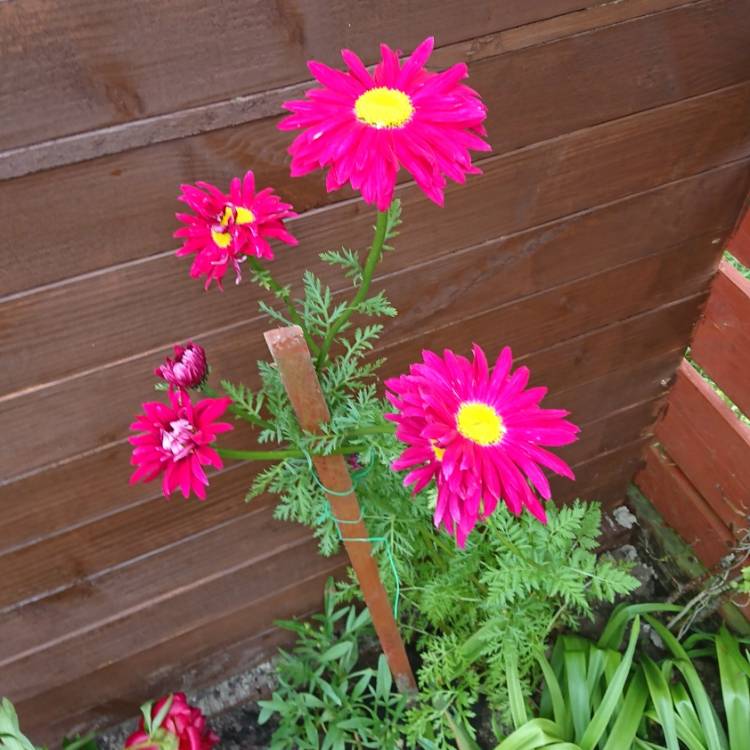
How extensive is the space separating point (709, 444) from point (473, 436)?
1.01 m

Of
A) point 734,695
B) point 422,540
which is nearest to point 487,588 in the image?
point 422,540

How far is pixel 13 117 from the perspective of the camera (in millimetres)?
668

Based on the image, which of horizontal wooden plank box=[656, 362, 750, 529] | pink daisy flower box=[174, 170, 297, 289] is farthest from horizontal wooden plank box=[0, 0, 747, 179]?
horizontal wooden plank box=[656, 362, 750, 529]

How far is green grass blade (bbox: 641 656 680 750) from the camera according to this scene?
4.10 feet

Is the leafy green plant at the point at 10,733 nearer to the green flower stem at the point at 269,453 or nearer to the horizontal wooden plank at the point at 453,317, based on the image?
the horizontal wooden plank at the point at 453,317

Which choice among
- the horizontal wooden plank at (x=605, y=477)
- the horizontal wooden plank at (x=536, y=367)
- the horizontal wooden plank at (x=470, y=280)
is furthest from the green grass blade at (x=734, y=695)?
the horizontal wooden plank at (x=470, y=280)

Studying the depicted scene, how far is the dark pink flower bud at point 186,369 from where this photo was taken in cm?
71

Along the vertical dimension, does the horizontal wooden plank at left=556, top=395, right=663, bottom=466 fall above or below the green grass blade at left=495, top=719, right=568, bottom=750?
above

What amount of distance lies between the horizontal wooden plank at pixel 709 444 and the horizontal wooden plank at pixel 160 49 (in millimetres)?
991

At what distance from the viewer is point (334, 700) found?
1362 millimetres

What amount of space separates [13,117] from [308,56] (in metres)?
0.29

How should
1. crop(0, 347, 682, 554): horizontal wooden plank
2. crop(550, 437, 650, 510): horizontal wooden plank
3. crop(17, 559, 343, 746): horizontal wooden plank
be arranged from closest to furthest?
1. crop(0, 347, 682, 554): horizontal wooden plank
2. crop(17, 559, 343, 746): horizontal wooden plank
3. crop(550, 437, 650, 510): horizontal wooden plank

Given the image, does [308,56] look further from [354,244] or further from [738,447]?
[738,447]

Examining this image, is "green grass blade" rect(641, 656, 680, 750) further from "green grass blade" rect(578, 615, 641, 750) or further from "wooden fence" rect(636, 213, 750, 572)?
"wooden fence" rect(636, 213, 750, 572)
